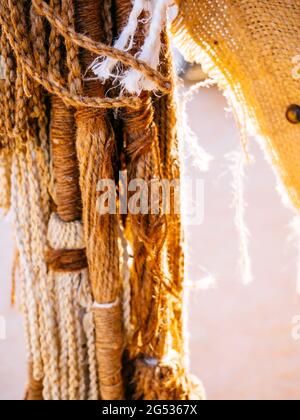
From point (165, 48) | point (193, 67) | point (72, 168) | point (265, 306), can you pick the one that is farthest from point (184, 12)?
point (193, 67)

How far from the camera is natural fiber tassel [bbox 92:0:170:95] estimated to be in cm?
59

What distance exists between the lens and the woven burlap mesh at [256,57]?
65cm

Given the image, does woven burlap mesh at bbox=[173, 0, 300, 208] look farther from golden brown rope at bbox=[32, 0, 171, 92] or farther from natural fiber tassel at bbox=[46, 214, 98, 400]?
natural fiber tassel at bbox=[46, 214, 98, 400]

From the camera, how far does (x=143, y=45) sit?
60cm

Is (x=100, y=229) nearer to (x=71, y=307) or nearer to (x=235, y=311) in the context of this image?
(x=71, y=307)

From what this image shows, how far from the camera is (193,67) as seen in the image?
118 inches

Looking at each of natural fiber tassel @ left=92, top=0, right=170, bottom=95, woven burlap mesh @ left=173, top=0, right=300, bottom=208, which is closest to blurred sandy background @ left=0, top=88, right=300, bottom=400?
woven burlap mesh @ left=173, top=0, right=300, bottom=208

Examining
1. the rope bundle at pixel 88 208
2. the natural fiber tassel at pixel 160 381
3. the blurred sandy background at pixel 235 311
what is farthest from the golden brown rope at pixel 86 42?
the blurred sandy background at pixel 235 311

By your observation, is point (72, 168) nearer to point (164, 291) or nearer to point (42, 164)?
point (42, 164)

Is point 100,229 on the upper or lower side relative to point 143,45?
lower

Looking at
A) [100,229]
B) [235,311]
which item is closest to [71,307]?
[100,229]

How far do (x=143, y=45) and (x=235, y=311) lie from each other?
1.50 m

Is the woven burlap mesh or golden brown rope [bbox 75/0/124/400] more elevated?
the woven burlap mesh

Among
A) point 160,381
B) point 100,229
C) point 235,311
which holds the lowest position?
point 235,311
